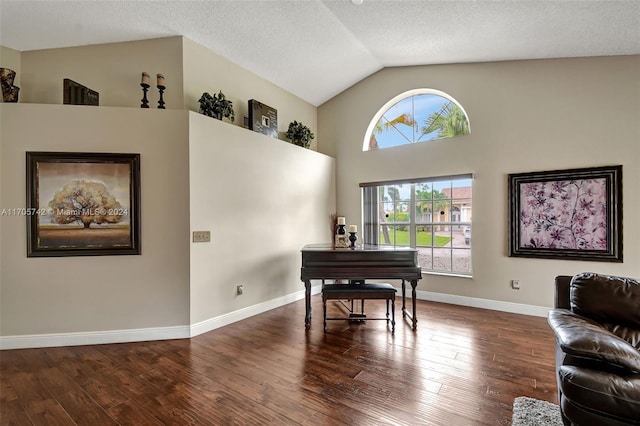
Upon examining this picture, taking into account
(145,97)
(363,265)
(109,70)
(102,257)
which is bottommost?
(363,265)

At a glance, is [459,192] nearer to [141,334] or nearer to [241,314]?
[241,314]

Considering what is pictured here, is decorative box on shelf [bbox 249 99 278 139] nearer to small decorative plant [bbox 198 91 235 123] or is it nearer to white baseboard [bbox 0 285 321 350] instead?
small decorative plant [bbox 198 91 235 123]

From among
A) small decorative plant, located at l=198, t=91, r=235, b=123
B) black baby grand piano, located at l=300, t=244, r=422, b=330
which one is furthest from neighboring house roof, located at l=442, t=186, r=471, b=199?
small decorative plant, located at l=198, t=91, r=235, b=123

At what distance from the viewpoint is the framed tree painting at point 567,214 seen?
344 cm

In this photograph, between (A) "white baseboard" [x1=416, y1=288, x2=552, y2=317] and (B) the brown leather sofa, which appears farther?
(A) "white baseboard" [x1=416, y1=288, x2=552, y2=317]

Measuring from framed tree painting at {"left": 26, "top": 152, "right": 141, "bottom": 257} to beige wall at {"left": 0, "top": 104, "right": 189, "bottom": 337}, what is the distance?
0.08 metres

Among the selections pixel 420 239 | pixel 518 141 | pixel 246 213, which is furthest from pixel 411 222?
pixel 246 213

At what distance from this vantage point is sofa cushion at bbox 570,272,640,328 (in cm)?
190

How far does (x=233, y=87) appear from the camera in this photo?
424 centimetres

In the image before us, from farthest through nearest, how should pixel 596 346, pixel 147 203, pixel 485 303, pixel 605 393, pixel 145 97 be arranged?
pixel 485 303 → pixel 145 97 → pixel 147 203 → pixel 596 346 → pixel 605 393

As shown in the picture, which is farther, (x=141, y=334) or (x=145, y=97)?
(x=145, y=97)

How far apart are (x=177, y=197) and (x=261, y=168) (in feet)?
4.27

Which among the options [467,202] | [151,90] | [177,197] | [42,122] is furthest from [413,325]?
[42,122]

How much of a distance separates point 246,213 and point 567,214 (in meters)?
4.17
